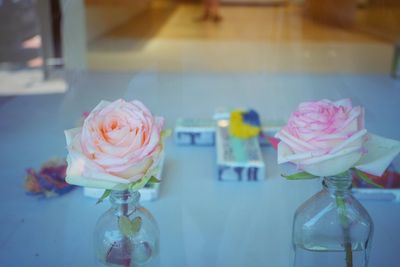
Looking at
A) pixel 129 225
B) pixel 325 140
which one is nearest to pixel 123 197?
pixel 129 225

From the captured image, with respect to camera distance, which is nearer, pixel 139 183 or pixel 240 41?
pixel 139 183

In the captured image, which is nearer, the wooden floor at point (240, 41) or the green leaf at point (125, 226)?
the green leaf at point (125, 226)

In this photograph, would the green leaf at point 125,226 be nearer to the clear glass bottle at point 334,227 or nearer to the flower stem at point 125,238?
the flower stem at point 125,238

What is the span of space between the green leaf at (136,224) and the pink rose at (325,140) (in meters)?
0.15

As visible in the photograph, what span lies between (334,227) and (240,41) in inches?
65.9

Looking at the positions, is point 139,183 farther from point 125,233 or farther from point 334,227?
point 334,227

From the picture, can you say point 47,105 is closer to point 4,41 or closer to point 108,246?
point 4,41

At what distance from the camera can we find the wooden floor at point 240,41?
1644 millimetres

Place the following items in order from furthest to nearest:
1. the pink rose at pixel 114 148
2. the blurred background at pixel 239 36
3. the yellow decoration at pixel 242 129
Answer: the blurred background at pixel 239 36, the yellow decoration at pixel 242 129, the pink rose at pixel 114 148

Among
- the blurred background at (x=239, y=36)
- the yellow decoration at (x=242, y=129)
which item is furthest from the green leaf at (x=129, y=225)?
the blurred background at (x=239, y=36)

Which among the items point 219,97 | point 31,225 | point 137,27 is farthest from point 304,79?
point 137,27

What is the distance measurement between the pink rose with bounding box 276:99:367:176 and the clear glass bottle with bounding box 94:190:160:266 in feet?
0.49

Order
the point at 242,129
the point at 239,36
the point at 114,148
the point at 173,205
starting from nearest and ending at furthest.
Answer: the point at 114,148 → the point at 173,205 → the point at 242,129 → the point at 239,36

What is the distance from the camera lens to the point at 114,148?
0.36m
